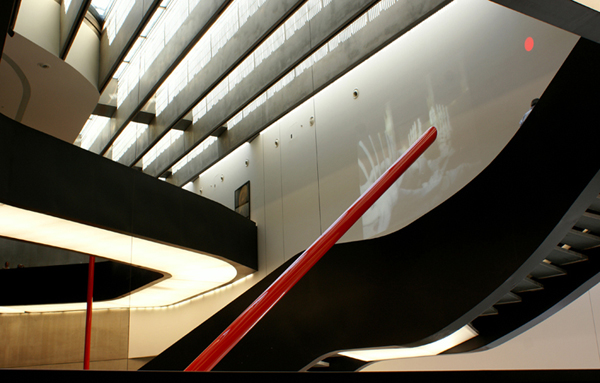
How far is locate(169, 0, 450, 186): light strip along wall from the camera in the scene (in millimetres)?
7246

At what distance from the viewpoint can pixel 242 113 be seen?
36.2 ft

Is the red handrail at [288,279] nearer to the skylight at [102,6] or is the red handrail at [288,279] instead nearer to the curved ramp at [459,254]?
the curved ramp at [459,254]

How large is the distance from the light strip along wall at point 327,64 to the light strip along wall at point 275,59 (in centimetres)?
24

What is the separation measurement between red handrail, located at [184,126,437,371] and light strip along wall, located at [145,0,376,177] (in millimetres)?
3868

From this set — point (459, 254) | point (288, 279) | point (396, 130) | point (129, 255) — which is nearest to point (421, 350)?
point (459, 254)

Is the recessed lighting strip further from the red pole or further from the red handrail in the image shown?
the red handrail

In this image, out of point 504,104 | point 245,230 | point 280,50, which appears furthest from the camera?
point 245,230

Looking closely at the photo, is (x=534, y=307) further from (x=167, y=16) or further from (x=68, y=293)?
(x=167, y=16)

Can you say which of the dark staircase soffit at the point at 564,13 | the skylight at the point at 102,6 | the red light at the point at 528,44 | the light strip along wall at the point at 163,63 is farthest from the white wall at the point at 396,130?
the skylight at the point at 102,6

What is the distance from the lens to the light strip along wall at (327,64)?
285 inches

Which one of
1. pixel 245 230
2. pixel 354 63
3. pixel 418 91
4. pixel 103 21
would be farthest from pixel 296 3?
pixel 245 230

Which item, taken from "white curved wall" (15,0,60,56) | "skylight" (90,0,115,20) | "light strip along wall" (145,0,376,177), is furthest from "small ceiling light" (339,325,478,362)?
"skylight" (90,0,115,20)

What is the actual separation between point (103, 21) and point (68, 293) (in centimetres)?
577

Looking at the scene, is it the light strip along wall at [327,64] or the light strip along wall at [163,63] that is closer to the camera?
the light strip along wall at [327,64]
